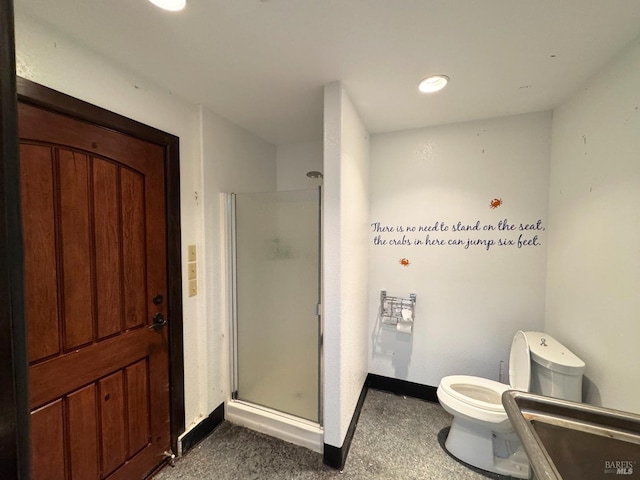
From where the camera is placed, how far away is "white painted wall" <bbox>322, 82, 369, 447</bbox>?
1.47m

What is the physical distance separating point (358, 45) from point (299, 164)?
4.79 feet

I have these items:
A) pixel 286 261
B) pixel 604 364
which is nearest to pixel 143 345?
pixel 286 261

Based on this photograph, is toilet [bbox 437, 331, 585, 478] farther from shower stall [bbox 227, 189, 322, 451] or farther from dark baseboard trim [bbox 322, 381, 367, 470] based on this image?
shower stall [bbox 227, 189, 322, 451]

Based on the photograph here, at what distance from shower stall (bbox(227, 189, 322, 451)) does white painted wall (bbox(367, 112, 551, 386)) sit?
2.27 feet

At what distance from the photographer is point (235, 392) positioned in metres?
2.00

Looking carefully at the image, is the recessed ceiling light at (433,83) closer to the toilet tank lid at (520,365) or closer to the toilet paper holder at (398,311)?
the toilet paper holder at (398,311)

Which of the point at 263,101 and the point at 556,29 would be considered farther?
the point at 263,101

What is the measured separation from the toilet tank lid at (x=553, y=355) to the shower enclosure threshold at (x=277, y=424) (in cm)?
138

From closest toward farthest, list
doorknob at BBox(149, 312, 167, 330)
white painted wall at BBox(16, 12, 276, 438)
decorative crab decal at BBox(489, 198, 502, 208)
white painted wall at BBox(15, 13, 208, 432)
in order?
white painted wall at BBox(15, 13, 208, 432)
white painted wall at BBox(16, 12, 276, 438)
doorknob at BBox(149, 312, 167, 330)
decorative crab decal at BBox(489, 198, 502, 208)

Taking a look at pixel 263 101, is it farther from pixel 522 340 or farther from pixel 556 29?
pixel 522 340

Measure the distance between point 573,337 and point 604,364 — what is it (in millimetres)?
245

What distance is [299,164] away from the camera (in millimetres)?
2576

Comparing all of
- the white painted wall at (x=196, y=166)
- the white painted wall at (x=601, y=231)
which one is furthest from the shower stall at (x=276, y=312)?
the white painted wall at (x=601, y=231)

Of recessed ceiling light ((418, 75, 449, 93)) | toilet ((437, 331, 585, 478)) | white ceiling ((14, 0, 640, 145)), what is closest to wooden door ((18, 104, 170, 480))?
white ceiling ((14, 0, 640, 145))
